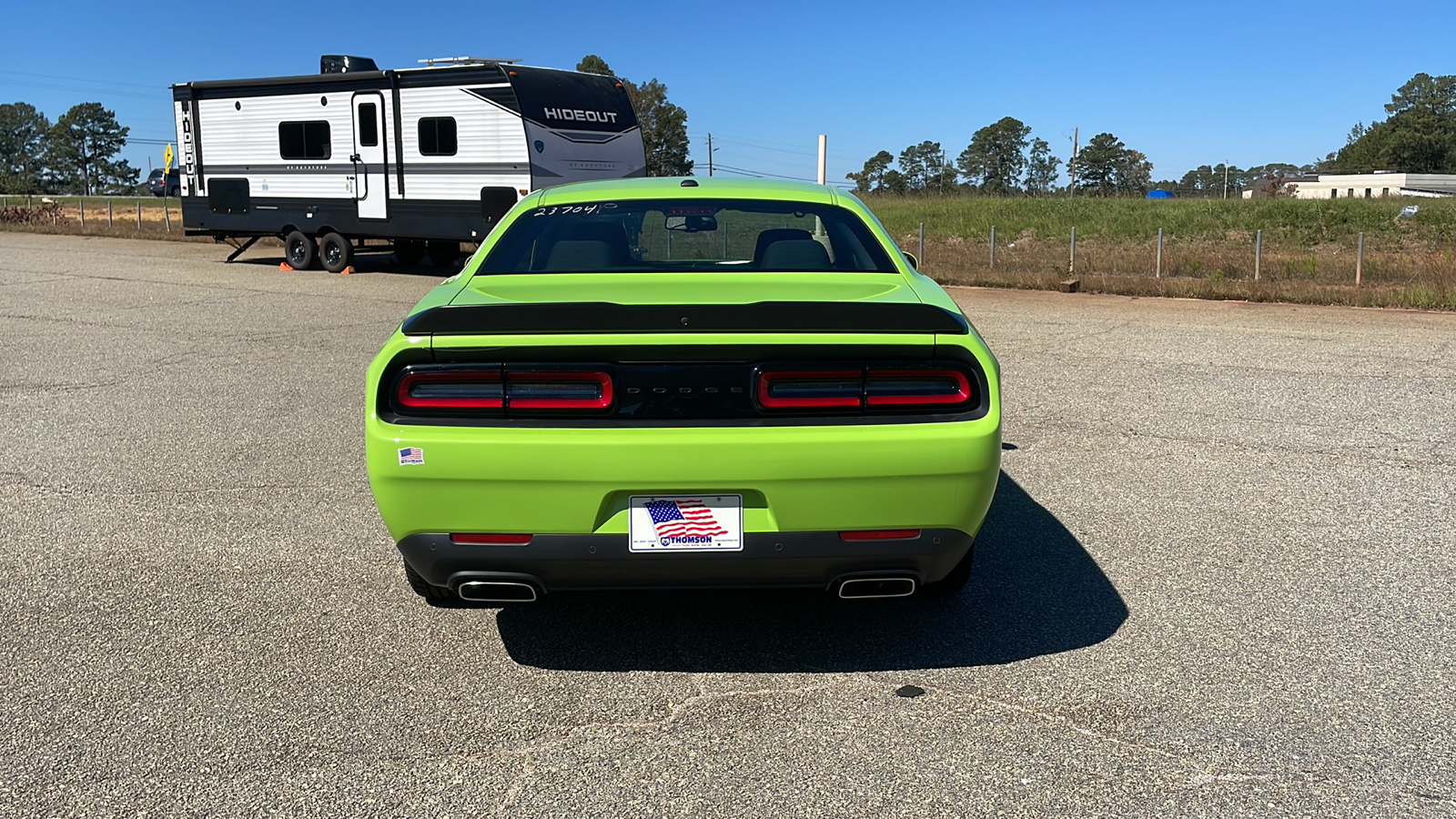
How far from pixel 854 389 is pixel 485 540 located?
45.8 inches

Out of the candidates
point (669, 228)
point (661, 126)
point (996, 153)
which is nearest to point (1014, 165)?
point (996, 153)

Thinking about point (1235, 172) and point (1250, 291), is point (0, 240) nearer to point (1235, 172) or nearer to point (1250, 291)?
point (1250, 291)

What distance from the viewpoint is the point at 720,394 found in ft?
11.4

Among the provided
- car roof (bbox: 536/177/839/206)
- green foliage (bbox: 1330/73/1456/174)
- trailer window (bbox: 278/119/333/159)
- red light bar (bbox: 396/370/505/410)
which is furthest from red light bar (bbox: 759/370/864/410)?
green foliage (bbox: 1330/73/1456/174)

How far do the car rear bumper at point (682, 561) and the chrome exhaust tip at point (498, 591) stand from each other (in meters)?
0.02

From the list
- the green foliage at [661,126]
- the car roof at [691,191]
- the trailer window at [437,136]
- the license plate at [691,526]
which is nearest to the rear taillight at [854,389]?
the license plate at [691,526]

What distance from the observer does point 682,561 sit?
11.4 ft

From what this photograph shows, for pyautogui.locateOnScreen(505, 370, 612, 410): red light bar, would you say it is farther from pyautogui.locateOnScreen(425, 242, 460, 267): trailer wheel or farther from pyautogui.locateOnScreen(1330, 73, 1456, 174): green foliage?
pyautogui.locateOnScreen(1330, 73, 1456, 174): green foliage

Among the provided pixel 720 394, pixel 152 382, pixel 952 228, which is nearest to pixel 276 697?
pixel 720 394

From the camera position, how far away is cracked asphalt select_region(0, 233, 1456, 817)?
3.07 metres

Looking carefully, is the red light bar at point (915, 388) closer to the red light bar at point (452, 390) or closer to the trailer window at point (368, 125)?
the red light bar at point (452, 390)

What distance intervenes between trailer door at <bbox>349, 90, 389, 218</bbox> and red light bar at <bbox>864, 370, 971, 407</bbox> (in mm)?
17264

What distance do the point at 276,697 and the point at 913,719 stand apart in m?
1.89

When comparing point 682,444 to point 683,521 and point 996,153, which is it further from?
point 996,153
